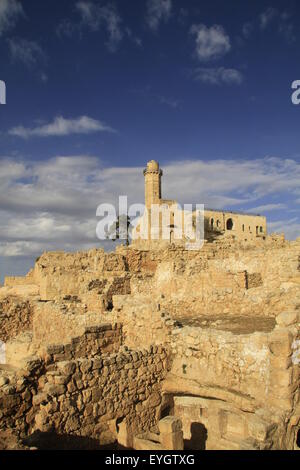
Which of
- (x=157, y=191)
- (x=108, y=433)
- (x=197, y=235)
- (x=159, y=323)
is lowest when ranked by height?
(x=108, y=433)

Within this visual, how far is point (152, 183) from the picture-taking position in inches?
2041

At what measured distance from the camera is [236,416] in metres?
5.83

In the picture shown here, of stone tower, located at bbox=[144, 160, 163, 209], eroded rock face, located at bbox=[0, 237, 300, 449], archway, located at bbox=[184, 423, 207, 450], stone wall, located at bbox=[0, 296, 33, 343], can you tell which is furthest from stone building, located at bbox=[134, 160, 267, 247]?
archway, located at bbox=[184, 423, 207, 450]

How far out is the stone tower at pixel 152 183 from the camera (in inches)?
2019

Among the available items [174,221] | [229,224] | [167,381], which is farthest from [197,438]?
[229,224]

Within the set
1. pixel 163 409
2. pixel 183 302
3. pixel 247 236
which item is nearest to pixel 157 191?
pixel 247 236

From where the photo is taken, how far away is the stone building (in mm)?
45969

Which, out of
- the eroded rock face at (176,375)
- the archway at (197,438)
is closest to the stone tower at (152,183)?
the eroded rock face at (176,375)

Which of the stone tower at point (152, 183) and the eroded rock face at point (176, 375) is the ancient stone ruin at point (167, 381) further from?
the stone tower at point (152, 183)

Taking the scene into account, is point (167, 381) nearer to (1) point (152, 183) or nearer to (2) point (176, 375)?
(2) point (176, 375)

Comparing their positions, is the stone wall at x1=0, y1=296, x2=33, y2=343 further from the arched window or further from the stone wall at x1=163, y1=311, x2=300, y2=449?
the arched window
